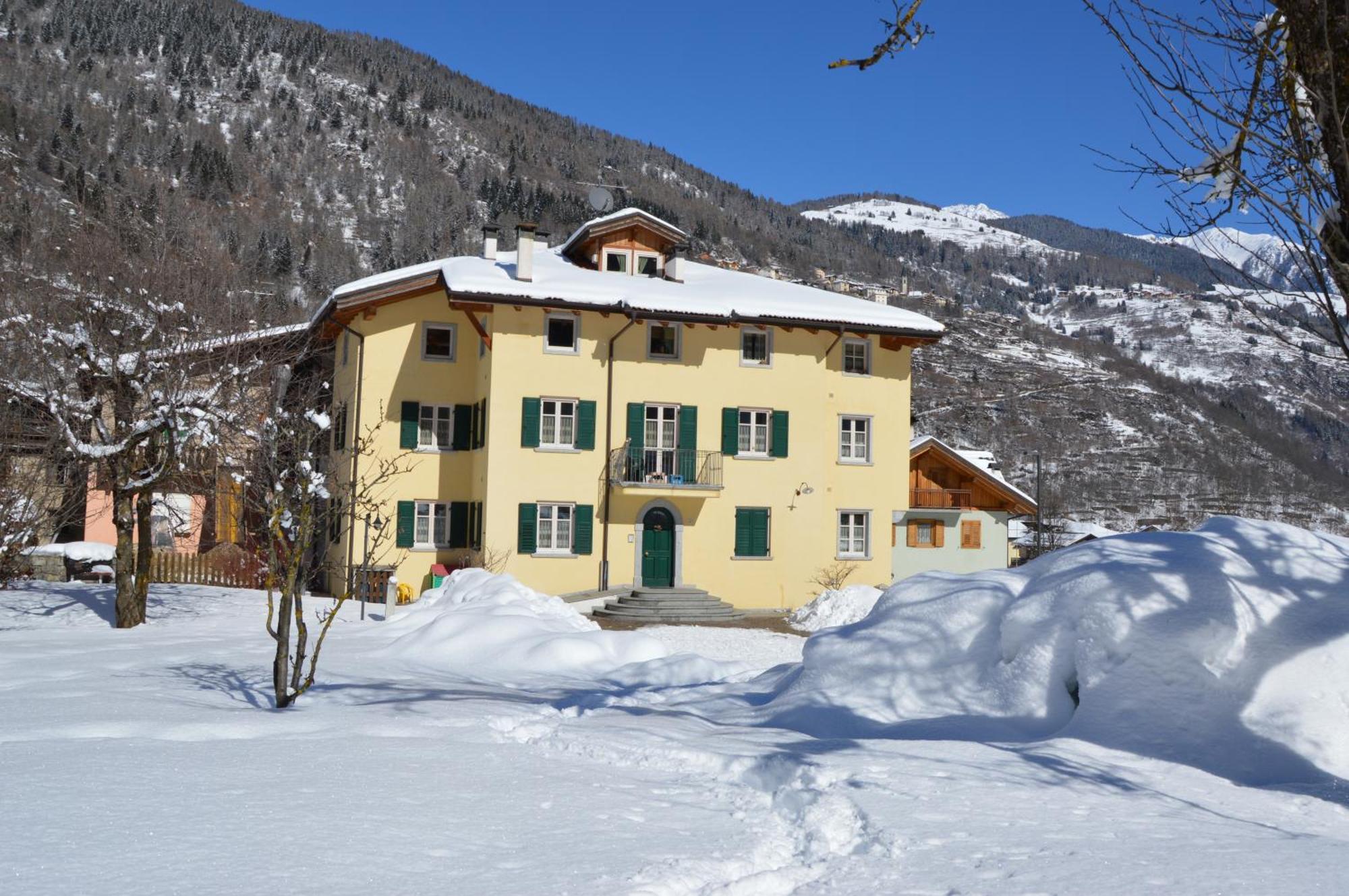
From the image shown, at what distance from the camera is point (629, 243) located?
3030 cm

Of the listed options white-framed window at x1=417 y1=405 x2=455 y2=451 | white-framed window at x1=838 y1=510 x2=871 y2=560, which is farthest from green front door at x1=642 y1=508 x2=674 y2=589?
white-framed window at x1=417 y1=405 x2=455 y2=451

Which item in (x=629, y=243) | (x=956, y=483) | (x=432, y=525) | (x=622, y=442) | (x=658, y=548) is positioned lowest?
(x=658, y=548)

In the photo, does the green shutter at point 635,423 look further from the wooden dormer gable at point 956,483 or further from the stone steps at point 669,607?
the wooden dormer gable at point 956,483

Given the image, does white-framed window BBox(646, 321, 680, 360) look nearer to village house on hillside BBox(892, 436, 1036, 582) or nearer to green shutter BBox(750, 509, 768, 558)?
green shutter BBox(750, 509, 768, 558)

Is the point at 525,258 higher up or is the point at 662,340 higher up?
the point at 525,258

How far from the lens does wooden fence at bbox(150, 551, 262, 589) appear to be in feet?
79.6

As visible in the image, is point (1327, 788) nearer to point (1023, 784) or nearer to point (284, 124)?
point (1023, 784)

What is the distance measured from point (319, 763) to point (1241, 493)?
11893 centimetres

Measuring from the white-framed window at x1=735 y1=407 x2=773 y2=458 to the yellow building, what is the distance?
52 mm

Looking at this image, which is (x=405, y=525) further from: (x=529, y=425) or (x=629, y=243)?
(x=629, y=243)

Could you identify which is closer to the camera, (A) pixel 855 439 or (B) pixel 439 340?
(B) pixel 439 340

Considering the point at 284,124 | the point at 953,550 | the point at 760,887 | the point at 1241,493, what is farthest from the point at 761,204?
the point at 760,887

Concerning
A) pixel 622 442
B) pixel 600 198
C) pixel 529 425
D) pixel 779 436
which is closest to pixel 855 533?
pixel 779 436

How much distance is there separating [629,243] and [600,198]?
500 centimetres
